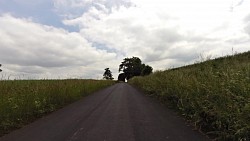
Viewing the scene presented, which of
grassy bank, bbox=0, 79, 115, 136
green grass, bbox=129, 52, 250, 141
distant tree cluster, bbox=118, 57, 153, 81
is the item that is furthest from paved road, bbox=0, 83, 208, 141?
distant tree cluster, bbox=118, 57, 153, 81

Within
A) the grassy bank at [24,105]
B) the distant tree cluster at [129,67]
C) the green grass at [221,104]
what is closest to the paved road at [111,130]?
the green grass at [221,104]

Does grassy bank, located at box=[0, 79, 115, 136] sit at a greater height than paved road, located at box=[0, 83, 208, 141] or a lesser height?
greater

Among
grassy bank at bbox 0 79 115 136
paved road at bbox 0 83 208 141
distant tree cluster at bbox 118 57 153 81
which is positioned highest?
distant tree cluster at bbox 118 57 153 81

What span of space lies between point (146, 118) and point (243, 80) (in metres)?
3.86

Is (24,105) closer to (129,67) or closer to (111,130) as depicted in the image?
(111,130)

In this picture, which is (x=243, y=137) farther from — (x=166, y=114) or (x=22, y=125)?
(x=22, y=125)

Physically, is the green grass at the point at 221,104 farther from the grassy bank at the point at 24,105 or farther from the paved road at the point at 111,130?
the grassy bank at the point at 24,105

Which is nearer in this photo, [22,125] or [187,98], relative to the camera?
[22,125]

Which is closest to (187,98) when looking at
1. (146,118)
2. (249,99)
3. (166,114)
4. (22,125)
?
(166,114)

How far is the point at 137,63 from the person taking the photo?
142 metres

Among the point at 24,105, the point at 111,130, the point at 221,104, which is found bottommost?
the point at 111,130

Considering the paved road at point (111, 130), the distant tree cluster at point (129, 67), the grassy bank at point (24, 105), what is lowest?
the paved road at point (111, 130)

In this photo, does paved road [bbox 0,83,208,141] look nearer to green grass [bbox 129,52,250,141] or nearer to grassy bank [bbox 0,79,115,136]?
green grass [bbox 129,52,250,141]

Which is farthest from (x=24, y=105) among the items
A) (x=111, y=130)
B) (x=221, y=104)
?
(x=221, y=104)
